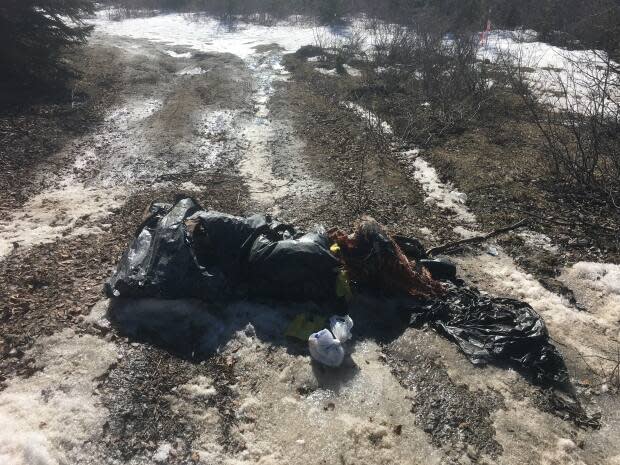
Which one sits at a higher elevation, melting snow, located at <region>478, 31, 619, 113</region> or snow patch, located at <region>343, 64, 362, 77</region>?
melting snow, located at <region>478, 31, 619, 113</region>

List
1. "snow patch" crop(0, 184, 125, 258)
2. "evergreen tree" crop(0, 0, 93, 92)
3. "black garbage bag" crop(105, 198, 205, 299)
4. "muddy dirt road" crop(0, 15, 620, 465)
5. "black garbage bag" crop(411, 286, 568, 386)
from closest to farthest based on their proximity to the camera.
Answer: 1. "muddy dirt road" crop(0, 15, 620, 465)
2. "black garbage bag" crop(411, 286, 568, 386)
3. "black garbage bag" crop(105, 198, 205, 299)
4. "snow patch" crop(0, 184, 125, 258)
5. "evergreen tree" crop(0, 0, 93, 92)

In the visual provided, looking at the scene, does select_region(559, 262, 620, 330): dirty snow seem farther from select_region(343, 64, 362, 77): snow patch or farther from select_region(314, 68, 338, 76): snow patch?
select_region(314, 68, 338, 76): snow patch

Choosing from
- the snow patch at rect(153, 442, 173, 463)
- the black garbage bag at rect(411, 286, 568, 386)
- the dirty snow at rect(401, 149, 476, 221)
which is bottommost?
the snow patch at rect(153, 442, 173, 463)

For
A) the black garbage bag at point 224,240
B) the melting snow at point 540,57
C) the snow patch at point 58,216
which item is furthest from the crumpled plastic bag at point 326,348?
the melting snow at point 540,57

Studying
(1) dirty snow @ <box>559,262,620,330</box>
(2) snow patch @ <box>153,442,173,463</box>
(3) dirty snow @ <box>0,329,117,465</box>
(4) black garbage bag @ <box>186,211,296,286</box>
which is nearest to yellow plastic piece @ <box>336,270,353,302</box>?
(4) black garbage bag @ <box>186,211,296,286</box>

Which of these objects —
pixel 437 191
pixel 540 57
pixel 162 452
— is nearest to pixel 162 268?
pixel 162 452

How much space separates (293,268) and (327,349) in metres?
0.75

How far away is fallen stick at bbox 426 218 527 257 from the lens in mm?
4695

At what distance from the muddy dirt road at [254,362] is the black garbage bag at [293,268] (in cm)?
21

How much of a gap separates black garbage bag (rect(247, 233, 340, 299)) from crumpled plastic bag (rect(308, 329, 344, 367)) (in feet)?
1.58

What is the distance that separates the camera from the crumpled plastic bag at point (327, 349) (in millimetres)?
3348

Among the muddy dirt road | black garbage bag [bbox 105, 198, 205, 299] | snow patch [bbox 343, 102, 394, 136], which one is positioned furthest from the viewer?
snow patch [bbox 343, 102, 394, 136]

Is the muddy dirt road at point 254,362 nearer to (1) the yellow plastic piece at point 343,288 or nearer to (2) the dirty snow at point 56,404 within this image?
(2) the dirty snow at point 56,404

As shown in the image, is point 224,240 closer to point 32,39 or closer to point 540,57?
point 32,39
